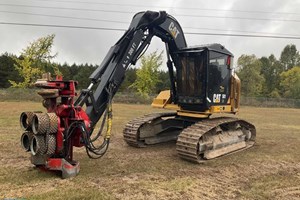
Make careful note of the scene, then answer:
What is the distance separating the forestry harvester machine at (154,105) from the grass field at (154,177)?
362 millimetres

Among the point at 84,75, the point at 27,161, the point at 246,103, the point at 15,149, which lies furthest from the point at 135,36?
the point at 84,75

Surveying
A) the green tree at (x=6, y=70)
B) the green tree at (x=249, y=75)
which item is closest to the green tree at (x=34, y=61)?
the green tree at (x=6, y=70)

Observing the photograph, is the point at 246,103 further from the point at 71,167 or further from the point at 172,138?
the point at 71,167

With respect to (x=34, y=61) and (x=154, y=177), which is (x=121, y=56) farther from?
(x=34, y=61)

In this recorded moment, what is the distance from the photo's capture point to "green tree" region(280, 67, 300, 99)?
6413 cm

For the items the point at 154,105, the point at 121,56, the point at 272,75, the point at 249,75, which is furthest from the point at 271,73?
the point at 121,56

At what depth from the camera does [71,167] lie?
19.9 ft

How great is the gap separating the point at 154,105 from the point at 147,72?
28.6m

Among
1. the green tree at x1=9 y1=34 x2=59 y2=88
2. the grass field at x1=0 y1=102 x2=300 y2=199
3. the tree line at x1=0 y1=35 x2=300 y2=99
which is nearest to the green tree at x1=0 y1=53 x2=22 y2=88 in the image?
the tree line at x1=0 y1=35 x2=300 y2=99

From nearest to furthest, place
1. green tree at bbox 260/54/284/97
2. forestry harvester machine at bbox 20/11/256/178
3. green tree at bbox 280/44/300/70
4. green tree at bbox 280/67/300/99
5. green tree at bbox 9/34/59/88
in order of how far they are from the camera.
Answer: forestry harvester machine at bbox 20/11/256/178, green tree at bbox 9/34/59/88, green tree at bbox 280/67/300/99, green tree at bbox 260/54/284/97, green tree at bbox 280/44/300/70

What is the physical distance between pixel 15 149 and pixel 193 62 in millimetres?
5567

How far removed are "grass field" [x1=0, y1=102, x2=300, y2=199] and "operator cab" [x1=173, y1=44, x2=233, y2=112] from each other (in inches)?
64.1

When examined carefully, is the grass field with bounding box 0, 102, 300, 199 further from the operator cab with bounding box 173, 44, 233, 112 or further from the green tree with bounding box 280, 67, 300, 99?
the green tree with bounding box 280, 67, 300, 99

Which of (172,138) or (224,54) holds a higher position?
(224,54)
